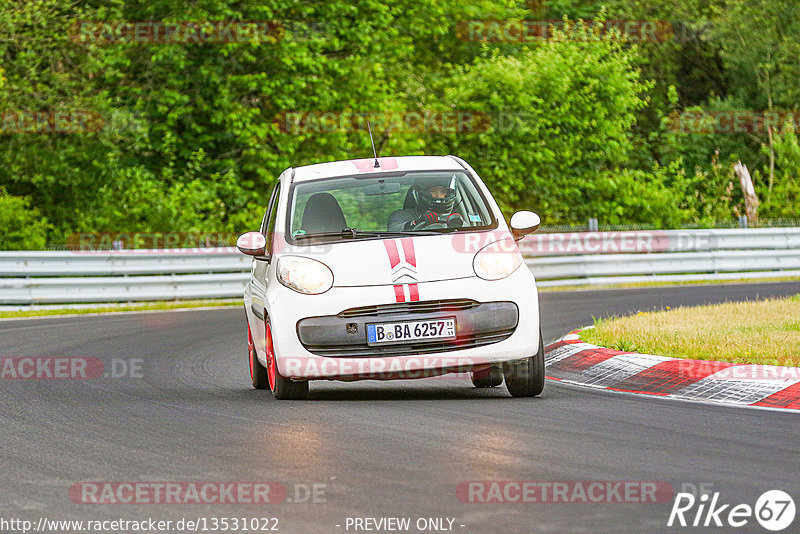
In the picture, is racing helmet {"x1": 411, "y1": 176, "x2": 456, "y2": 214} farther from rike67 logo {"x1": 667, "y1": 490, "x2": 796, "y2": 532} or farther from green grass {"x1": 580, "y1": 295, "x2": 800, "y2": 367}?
rike67 logo {"x1": 667, "y1": 490, "x2": 796, "y2": 532}

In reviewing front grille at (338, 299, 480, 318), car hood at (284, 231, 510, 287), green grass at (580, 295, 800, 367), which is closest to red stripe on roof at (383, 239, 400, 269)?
car hood at (284, 231, 510, 287)

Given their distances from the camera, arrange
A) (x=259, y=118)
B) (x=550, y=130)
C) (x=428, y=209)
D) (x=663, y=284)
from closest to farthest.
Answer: (x=428, y=209), (x=663, y=284), (x=259, y=118), (x=550, y=130)

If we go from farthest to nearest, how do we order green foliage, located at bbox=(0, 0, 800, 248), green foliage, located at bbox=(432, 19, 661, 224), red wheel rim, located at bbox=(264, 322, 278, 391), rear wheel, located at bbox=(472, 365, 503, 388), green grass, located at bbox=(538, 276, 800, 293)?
green foliage, located at bbox=(432, 19, 661, 224)
green foliage, located at bbox=(0, 0, 800, 248)
green grass, located at bbox=(538, 276, 800, 293)
rear wheel, located at bbox=(472, 365, 503, 388)
red wheel rim, located at bbox=(264, 322, 278, 391)

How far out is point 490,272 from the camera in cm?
865

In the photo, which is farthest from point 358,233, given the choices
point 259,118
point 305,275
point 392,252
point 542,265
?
point 259,118

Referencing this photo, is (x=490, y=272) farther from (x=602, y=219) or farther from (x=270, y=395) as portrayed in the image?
(x=602, y=219)

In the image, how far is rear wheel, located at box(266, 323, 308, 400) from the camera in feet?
29.3

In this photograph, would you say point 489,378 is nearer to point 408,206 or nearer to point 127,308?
point 408,206

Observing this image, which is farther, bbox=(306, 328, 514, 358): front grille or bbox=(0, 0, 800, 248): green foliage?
bbox=(0, 0, 800, 248): green foliage

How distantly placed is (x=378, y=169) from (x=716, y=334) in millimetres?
3276

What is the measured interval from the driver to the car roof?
12cm

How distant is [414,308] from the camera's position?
8.46 meters

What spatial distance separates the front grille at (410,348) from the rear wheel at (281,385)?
1.76 ft

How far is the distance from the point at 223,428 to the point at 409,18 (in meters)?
35.9
